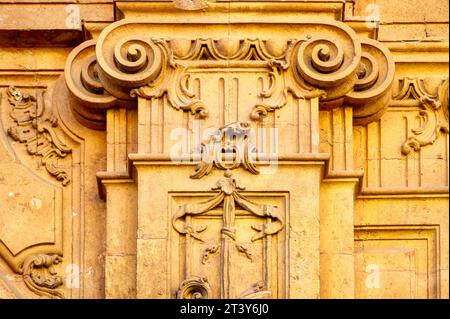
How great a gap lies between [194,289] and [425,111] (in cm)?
270

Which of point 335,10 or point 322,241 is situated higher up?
point 335,10

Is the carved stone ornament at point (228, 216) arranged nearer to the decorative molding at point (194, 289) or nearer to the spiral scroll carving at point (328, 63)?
the decorative molding at point (194, 289)

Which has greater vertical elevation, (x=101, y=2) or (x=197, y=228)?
(x=101, y=2)

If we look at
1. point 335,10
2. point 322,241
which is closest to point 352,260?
point 322,241

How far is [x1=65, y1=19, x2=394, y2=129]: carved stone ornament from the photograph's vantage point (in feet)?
100

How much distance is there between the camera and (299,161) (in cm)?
3028

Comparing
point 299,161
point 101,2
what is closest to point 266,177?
point 299,161

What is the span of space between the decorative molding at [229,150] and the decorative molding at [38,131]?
131 cm

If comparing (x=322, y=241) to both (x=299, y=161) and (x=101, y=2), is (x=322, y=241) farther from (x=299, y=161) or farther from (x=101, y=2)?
(x=101, y=2)

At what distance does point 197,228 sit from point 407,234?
187 cm

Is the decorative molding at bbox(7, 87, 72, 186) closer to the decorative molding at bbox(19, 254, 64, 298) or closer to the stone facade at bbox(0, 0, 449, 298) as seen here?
the stone facade at bbox(0, 0, 449, 298)

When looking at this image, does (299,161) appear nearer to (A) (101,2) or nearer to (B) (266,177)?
(B) (266,177)

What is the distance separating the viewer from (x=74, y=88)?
1211 inches

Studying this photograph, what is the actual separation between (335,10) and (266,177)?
5.28 feet
